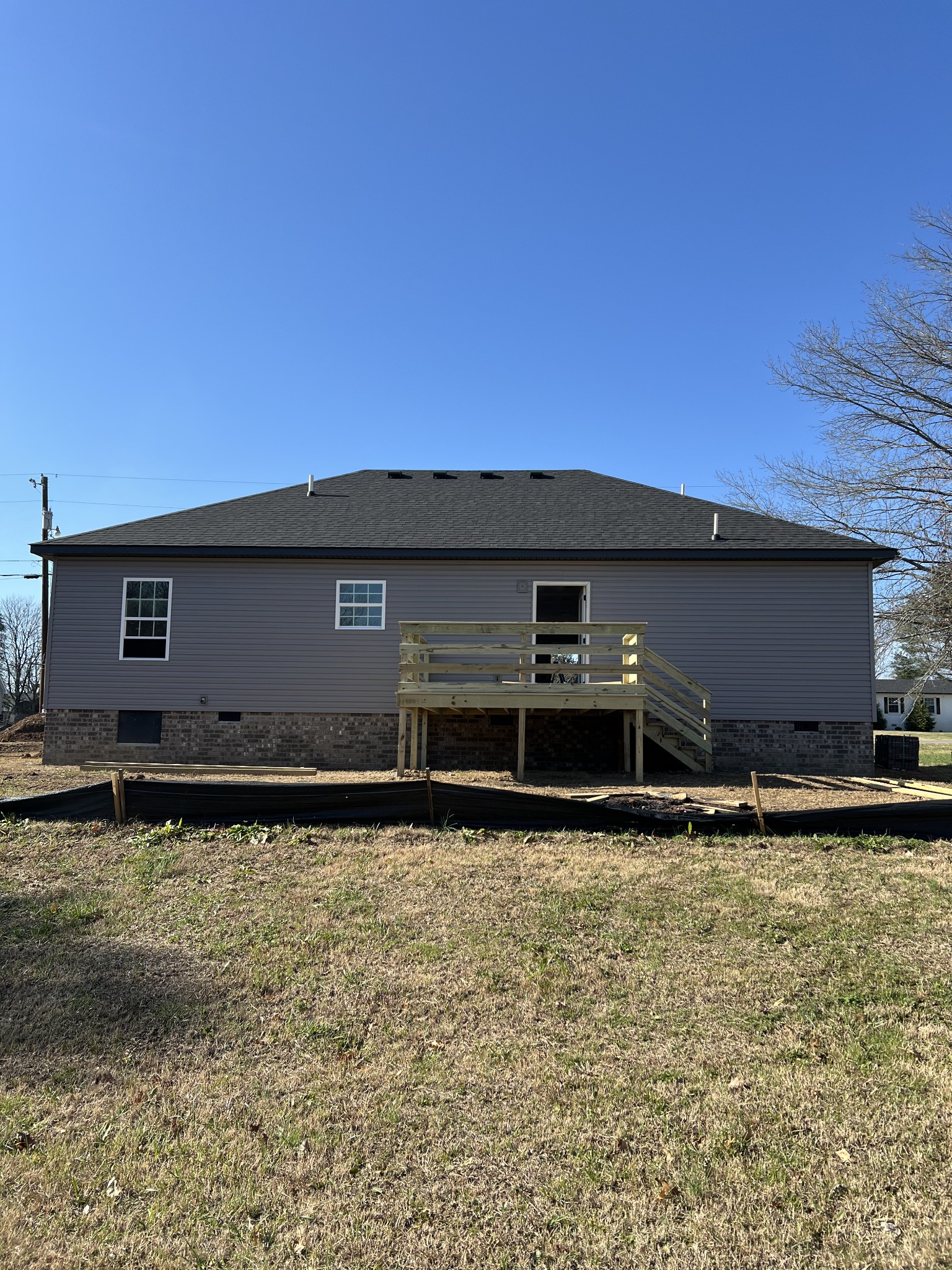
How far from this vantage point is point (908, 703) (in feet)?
173

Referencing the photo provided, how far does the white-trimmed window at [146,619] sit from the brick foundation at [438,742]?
1.05 m

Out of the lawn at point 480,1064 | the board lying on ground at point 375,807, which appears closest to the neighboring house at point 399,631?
the board lying on ground at point 375,807

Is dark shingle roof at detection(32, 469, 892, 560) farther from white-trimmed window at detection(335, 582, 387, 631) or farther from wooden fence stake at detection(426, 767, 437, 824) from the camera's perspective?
wooden fence stake at detection(426, 767, 437, 824)

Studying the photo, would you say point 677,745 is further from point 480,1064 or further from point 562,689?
point 480,1064

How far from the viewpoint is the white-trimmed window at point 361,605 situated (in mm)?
14234

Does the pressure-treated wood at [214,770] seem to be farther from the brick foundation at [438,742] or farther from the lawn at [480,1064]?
the lawn at [480,1064]

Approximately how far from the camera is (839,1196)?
319cm

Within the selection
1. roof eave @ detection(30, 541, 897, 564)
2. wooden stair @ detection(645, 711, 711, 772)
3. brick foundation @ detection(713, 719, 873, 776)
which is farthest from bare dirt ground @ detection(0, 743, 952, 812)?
roof eave @ detection(30, 541, 897, 564)

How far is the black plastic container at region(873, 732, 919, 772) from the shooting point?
49.2 feet

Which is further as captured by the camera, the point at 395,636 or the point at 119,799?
the point at 395,636

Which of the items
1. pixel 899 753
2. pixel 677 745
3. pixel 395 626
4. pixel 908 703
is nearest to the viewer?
pixel 677 745

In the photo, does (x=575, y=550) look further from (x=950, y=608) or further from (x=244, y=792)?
(x=950, y=608)

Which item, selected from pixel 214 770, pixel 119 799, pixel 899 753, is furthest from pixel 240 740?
pixel 899 753

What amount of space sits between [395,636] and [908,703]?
47.6 metres
